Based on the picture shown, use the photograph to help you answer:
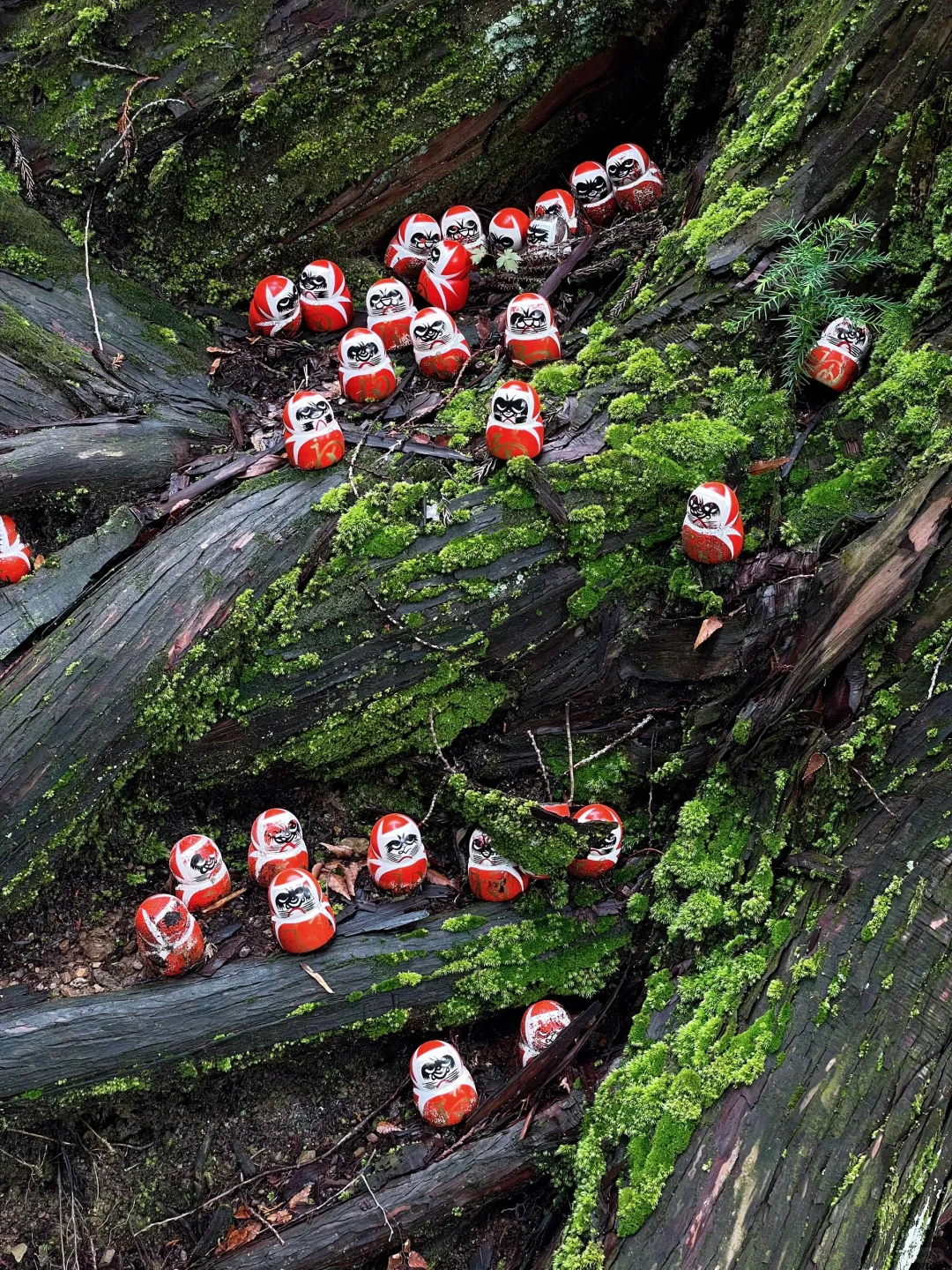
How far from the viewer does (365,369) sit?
493 cm

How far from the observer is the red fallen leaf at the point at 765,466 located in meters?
4.35

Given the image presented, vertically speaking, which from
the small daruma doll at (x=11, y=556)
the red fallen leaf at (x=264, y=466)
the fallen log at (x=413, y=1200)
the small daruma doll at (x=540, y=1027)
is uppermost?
the small daruma doll at (x=11, y=556)

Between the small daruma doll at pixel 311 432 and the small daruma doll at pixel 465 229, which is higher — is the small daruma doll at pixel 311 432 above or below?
below

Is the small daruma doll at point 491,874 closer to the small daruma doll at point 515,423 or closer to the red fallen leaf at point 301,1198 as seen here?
the red fallen leaf at point 301,1198

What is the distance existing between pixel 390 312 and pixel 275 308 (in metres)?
0.73

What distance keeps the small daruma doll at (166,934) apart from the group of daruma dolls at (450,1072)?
1023 mm

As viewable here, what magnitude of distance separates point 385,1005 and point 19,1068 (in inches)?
54.5

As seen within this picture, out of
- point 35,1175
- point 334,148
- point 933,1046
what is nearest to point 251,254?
point 334,148

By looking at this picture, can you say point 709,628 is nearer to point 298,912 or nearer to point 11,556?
point 298,912

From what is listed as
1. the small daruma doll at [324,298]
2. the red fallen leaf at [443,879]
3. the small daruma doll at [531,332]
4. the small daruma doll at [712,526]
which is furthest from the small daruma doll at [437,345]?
the red fallen leaf at [443,879]

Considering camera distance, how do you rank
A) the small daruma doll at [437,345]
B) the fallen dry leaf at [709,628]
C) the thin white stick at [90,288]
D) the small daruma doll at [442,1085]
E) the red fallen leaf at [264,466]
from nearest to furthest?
the small daruma doll at [442,1085]
the fallen dry leaf at [709,628]
the red fallen leaf at [264,466]
the small daruma doll at [437,345]
the thin white stick at [90,288]

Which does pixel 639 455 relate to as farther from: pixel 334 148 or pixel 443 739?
pixel 334 148

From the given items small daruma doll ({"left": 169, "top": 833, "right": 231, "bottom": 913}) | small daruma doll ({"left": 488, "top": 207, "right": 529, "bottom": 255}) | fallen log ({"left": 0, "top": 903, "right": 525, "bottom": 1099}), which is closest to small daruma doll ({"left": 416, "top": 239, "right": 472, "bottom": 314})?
small daruma doll ({"left": 488, "top": 207, "right": 529, "bottom": 255})

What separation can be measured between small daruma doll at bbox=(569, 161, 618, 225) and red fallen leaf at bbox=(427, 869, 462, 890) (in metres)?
3.98
